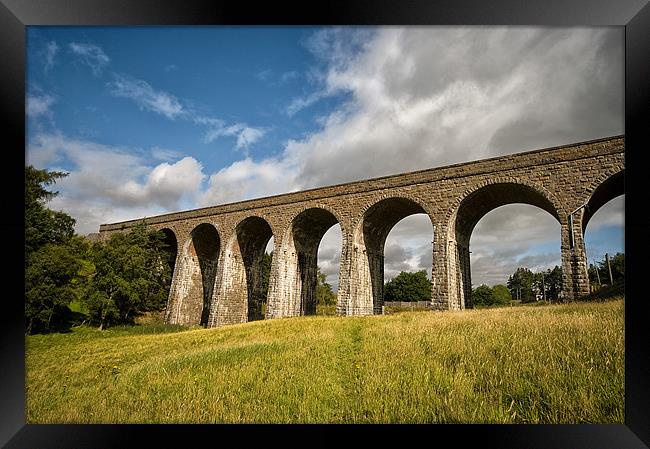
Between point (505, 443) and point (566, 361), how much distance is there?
261 cm

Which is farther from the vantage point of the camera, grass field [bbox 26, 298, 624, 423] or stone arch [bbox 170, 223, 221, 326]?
stone arch [bbox 170, 223, 221, 326]

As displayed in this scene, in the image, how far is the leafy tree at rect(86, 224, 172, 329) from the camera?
25125 millimetres

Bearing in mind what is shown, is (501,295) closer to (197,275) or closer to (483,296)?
(483,296)

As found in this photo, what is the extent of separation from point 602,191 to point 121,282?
28221 mm

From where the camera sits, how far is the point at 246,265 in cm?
2970

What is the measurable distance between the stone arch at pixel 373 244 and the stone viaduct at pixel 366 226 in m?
0.06

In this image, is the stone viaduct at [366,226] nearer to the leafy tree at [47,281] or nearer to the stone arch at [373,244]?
the stone arch at [373,244]

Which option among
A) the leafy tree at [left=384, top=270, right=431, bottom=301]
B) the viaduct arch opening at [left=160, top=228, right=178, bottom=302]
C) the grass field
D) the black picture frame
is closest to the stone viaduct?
the viaduct arch opening at [left=160, top=228, right=178, bottom=302]

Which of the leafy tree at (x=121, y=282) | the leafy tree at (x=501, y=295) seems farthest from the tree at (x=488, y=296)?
the leafy tree at (x=121, y=282)

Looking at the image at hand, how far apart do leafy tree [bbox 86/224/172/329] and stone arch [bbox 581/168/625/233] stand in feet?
88.8

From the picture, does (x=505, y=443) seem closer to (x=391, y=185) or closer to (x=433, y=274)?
(x=433, y=274)

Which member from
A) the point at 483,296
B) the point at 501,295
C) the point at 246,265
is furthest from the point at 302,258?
the point at 501,295

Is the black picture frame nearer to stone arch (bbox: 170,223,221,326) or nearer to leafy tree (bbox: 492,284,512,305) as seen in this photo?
stone arch (bbox: 170,223,221,326)

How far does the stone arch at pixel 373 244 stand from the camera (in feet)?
73.1
